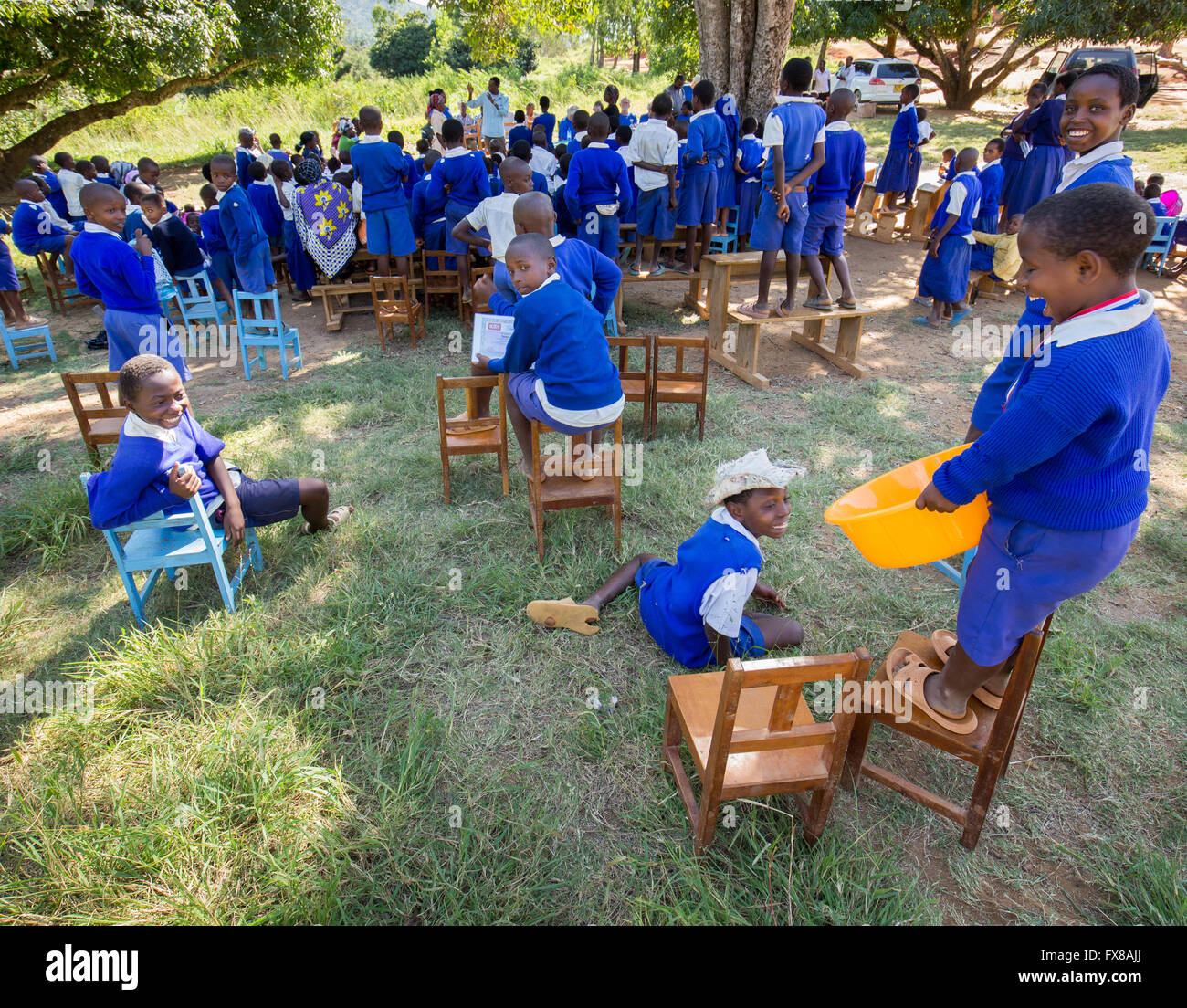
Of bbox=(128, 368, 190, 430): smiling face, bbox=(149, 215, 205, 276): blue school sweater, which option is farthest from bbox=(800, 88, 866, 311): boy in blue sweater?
bbox=(149, 215, 205, 276): blue school sweater

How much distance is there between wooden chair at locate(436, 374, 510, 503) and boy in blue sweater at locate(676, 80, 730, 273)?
159 inches

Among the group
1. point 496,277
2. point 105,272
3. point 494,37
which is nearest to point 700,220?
point 496,277

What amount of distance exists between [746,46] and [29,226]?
8.78 meters

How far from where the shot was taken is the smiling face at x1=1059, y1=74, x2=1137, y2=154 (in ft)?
9.28

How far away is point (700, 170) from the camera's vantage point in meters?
7.34

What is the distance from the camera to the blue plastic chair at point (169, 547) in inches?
120

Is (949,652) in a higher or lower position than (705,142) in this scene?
lower

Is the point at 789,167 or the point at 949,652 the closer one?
the point at 949,652

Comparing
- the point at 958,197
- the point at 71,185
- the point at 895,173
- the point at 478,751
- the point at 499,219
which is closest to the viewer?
the point at 478,751

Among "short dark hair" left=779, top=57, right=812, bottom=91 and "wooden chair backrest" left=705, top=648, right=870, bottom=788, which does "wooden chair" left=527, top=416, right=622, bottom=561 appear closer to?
"wooden chair backrest" left=705, top=648, right=870, bottom=788

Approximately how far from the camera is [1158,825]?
→ 240 cm

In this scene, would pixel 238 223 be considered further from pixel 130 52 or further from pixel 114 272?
pixel 130 52

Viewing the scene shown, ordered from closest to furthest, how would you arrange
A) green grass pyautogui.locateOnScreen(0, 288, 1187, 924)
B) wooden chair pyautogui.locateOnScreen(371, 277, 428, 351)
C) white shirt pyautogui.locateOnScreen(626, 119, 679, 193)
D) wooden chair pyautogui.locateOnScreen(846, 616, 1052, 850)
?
1. wooden chair pyautogui.locateOnScreen(846, 616, 1052, 850)
2. green grass pyautogui.locateOnScreen(0, 288, 1187, 924)
3. wooden chair pyautogui.locateOnScreen(371, 277, 428, 351)
4. white shirt pyautogui.locateOnScreen(626, 119, 679, 193)

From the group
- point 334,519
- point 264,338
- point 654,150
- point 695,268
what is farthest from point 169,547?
point 695,268
